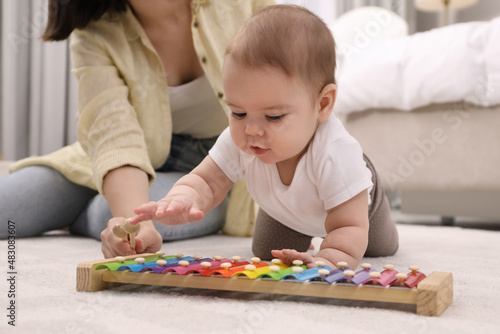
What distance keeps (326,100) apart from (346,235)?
0.67 ft

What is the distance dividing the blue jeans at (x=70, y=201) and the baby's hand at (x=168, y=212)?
593 mm

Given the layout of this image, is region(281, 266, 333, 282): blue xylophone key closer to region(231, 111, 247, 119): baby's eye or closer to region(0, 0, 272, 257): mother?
region(231, 111, 247, 119): baby's eye

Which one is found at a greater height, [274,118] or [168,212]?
[274,118]

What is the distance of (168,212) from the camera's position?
2.19 ft

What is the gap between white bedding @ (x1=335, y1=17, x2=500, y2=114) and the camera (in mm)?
1635

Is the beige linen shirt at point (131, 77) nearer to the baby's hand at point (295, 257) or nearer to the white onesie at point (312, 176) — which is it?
the white onesie at point (312, 176)

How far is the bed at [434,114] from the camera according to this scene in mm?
1648

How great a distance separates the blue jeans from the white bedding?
0.67 metres

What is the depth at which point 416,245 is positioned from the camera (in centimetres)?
125

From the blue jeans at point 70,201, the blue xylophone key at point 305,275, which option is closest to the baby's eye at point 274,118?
the blue xylophone key at point 305,275

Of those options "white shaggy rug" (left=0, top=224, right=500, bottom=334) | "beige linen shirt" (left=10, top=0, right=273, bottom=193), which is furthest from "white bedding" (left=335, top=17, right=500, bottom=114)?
"white shaggy rug" (left=0, top=224, right=500, bottom=334)

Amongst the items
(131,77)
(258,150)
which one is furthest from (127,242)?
(131,77)

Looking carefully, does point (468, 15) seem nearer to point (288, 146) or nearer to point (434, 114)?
point (434, 114)

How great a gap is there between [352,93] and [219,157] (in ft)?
3.69
